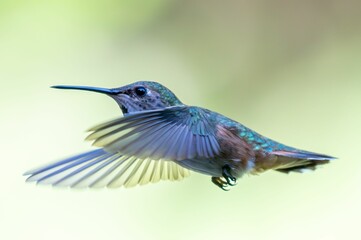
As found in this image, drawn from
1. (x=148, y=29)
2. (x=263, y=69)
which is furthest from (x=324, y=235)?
(x=148, y=29)

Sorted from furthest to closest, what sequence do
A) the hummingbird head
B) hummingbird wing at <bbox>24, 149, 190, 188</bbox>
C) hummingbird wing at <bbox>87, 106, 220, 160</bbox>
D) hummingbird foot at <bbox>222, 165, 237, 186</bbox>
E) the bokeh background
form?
the bokeh background
the hummingbird head
hummingbird foot at <bbox>222, 165, 237, 186</bbox>
hummingbird wing at <bbox>24, 149, 190, 188</bbox>
hummingbird wing at <bbox>87, 106, 220, 160</bbox>

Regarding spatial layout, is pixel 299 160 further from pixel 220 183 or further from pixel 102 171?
pixel 102 171

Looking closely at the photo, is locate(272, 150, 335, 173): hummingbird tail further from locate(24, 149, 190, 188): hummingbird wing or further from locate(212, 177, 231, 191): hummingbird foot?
locate(24, 149, 190, 188): hummingbird wing

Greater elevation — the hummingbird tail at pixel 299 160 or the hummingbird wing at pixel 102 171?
the hummingbird tail at pixel 299 160

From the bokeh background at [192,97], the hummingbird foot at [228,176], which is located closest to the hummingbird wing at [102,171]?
the hummingbird foot at [228,176]

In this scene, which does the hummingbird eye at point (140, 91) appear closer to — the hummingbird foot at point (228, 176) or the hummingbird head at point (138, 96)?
the hummingbird head at point (138, 96)

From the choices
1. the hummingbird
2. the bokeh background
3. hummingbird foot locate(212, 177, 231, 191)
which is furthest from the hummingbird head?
the bokeh background

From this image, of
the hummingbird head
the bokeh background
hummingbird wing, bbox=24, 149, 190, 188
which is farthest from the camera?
the bokeh background
